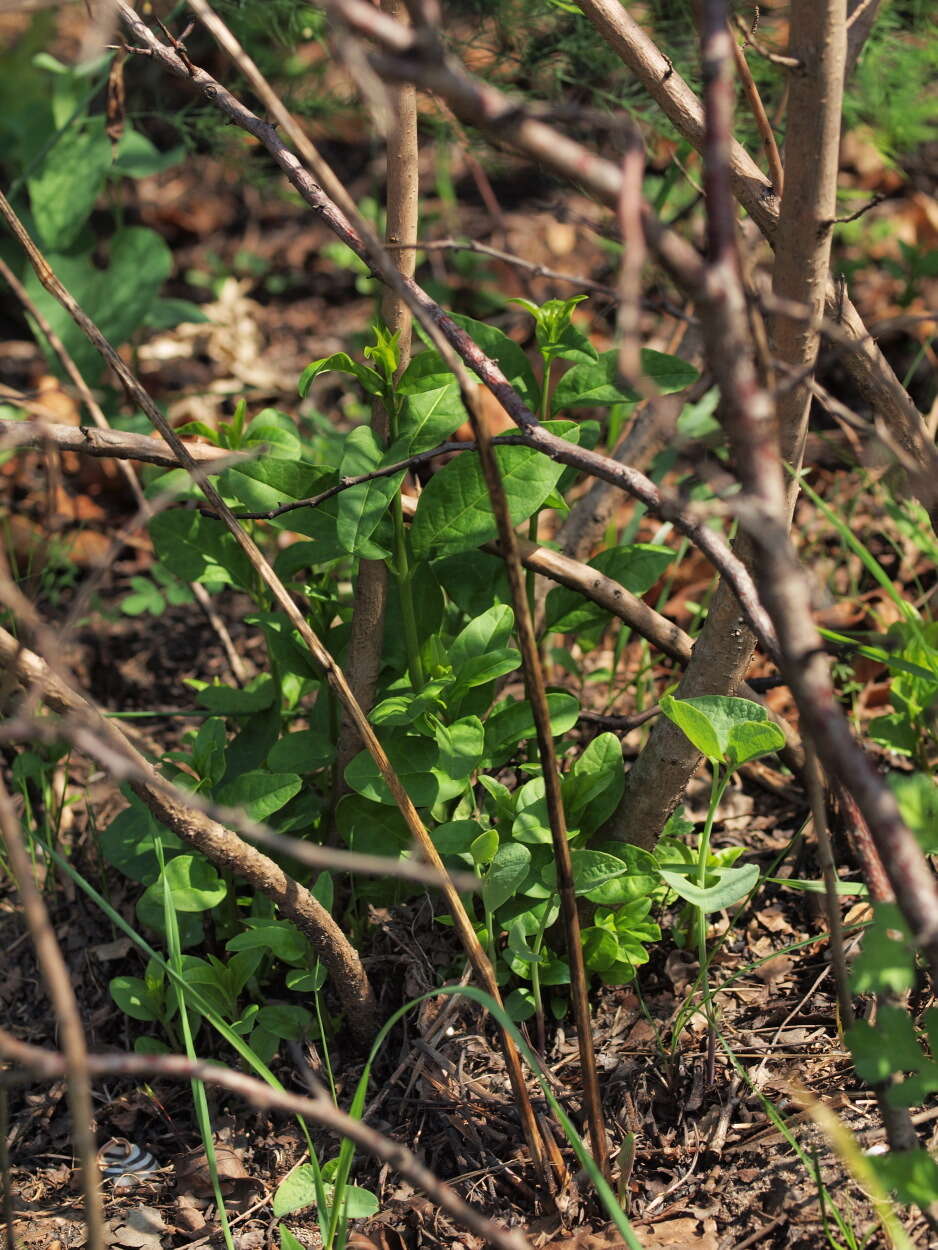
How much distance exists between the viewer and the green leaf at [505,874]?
133 centimetres

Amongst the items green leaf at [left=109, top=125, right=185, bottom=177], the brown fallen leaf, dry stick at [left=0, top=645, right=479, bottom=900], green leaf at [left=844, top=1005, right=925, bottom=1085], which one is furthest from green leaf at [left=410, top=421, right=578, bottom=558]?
green leaf at [left=109, top=125, right=185, bottom=177]

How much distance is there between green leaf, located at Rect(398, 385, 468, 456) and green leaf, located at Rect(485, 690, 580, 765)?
372 millimetres

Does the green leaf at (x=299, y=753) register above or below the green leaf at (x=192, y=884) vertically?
above

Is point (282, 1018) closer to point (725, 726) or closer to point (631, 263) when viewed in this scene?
point (725, 726)

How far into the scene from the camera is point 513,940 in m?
1.35

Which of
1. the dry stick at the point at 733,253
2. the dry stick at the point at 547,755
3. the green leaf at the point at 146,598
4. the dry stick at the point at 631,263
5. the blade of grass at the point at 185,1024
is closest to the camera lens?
the dry stick at the point at 631,263

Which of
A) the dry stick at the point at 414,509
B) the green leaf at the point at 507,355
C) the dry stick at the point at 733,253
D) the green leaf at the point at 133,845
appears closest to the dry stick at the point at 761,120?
the dry stick at the point at 733,253

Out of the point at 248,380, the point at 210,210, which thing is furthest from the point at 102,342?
the point at 210,210

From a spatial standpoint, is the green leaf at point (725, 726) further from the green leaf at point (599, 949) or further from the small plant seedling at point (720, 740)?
the green leaf at point (599, 949)

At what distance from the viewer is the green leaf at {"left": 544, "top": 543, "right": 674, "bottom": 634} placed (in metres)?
1.58

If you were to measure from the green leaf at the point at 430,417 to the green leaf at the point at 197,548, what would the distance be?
14.6 inches

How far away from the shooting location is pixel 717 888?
129cm

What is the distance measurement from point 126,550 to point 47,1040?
4.69 ft

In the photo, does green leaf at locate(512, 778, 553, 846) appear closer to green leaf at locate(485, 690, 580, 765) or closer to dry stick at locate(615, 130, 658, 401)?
green leaf at locate(485, 690, 580, 765)
